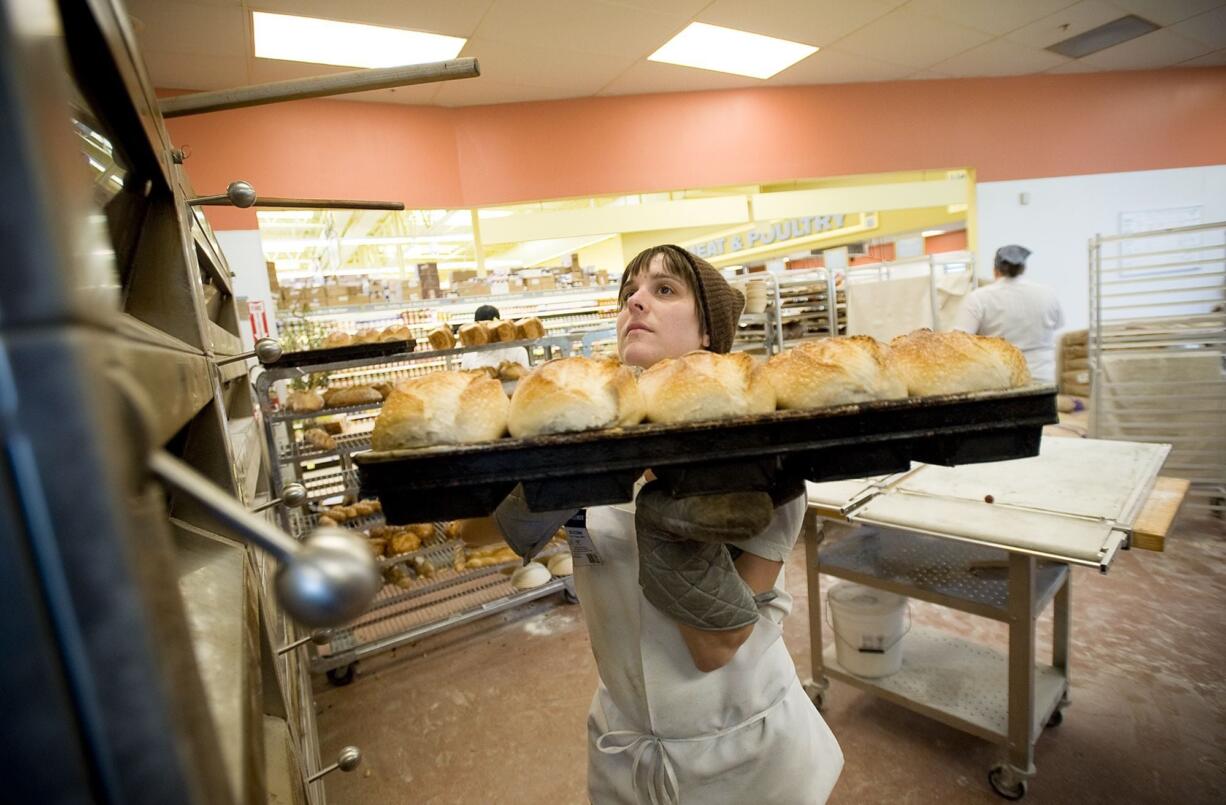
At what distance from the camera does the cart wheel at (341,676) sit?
2.79m

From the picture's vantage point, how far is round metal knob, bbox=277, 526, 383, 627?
24 cm

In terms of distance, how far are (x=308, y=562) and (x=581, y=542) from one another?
87cm

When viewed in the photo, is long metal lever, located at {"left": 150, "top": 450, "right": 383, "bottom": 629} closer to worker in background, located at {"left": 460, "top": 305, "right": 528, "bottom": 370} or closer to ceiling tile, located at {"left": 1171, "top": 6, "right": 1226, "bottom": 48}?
worker in background, located at {"left": 460, "top": 305, "right": 528, "bottom": 370}

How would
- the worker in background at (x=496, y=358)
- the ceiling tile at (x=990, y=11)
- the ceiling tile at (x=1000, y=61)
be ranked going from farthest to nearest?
the ceiling tile at (x=1000, y=61)
the ceiling tile at (x=990, y=11)
the worker in background at (x=496, y=358)

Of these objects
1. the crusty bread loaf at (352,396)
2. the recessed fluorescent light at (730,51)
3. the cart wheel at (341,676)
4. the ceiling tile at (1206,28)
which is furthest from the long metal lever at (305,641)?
the ceiling tile at (1206,28)

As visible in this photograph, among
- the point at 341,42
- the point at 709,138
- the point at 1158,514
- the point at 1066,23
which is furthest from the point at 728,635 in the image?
the point at 1066,23

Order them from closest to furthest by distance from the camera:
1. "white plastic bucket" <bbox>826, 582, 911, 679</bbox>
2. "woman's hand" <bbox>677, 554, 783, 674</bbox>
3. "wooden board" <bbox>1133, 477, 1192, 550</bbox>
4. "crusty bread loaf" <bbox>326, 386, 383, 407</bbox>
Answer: "woman's hand" <bbox>677, 554, 783, 674</bbox>
"wooden board" <bbox>1133, 477, 1192, 550</bbox>
"white plastic bucket" <bbox>826, 582, 911, 679</bbox>
"crusty bread loaf" <bbox>326, 386, 383, 407</bbox>

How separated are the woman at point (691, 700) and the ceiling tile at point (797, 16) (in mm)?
4500

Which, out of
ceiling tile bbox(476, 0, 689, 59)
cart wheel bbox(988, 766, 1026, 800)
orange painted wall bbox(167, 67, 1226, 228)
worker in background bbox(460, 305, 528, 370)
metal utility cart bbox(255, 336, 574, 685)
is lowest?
cart wheel bbox(988, 766, 1026, 800)

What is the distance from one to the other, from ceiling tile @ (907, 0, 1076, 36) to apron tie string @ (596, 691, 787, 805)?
5557 mm

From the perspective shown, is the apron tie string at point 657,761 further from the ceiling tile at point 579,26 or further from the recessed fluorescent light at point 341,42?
the ceiling tile at point 579,26

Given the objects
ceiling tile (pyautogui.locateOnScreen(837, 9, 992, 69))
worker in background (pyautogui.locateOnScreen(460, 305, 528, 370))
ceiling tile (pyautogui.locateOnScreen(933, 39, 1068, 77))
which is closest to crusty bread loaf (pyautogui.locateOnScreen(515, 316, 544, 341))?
worker in background (pyautogui.locateOnScreen(460, 305, 528, 370))

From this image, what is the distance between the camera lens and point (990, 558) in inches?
80.0

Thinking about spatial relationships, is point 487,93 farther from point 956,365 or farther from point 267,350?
point 956,365
